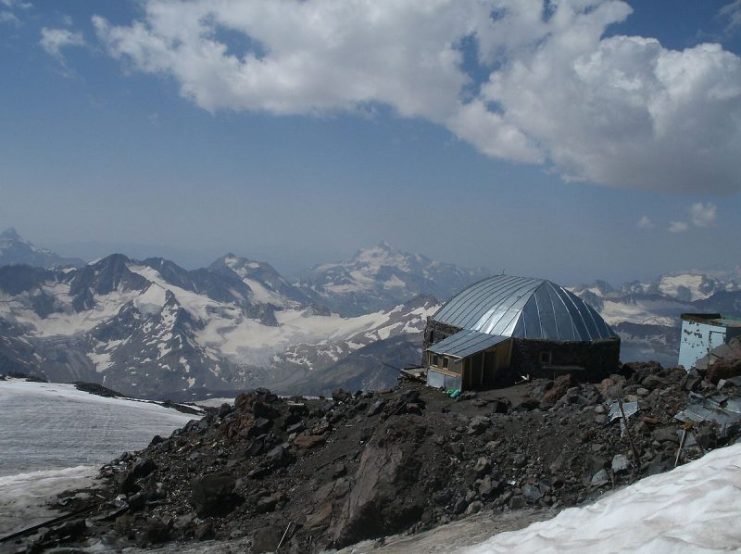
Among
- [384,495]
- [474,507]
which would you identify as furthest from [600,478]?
[384,495]

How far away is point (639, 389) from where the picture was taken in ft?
64.1

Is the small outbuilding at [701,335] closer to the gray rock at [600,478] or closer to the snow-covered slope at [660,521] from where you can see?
the gray rock at [600,478]

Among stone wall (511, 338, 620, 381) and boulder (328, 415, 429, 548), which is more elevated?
stone wall (511, 338, 620, 381)

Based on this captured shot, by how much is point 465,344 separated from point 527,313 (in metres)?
3.83

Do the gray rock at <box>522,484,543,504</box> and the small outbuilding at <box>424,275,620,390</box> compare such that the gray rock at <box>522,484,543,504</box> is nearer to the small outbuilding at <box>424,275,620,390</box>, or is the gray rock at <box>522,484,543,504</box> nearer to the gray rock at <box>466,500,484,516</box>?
the gray rock at <box>466,500,484,516</box>

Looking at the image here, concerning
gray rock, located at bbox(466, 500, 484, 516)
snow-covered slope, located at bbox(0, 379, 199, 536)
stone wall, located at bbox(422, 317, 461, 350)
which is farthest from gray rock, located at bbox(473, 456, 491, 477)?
stone wall, located at bbox(422, 317, 461, 350)

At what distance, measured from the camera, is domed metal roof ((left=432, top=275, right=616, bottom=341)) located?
2888 centimetres

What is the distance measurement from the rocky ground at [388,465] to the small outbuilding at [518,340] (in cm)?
253

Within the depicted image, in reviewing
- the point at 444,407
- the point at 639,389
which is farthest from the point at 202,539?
the point at 639,389

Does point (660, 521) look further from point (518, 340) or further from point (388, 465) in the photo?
point (518, 340)

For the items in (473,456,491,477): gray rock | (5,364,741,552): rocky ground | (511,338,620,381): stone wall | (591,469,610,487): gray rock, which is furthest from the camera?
(511,338,620,381): stone wall

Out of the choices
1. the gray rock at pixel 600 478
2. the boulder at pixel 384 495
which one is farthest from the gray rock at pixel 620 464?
the boulder at pixel 384 495

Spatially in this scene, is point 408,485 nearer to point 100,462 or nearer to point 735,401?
point 735,401

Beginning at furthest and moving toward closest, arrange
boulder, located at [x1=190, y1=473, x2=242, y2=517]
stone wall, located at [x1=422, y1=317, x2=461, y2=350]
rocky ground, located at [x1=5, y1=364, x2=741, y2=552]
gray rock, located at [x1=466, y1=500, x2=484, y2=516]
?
stone wall, located at [x1=422, y1=317, x2=461, y2=350] → boulder, located at [x1=190, y1=473, x2=242, y2=517] → rocky ground, located at [x1=5, y1=364, x2=741, y2=552] → gray rock, located at [x1=466, y1=500, x2=484, y2=516]
